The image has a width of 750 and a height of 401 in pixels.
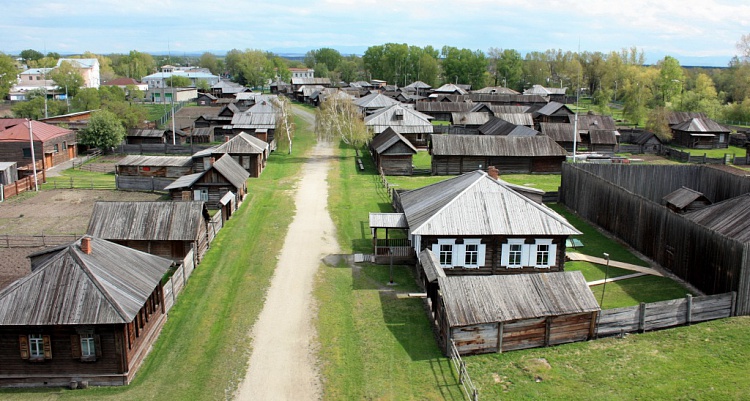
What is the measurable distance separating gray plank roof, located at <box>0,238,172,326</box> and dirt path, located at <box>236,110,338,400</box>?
4.46 meters

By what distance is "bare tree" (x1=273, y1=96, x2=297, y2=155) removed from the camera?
230 ft

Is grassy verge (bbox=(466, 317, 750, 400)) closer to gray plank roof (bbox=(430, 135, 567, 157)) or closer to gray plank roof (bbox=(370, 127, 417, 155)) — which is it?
gray plank roof (bbox=(370, 127, 417, 155))

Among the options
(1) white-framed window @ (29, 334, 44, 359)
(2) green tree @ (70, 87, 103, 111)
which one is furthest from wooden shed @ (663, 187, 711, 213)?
(2) green tree @ (70, 87, 103, 111)

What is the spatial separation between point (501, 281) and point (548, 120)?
74.6 m

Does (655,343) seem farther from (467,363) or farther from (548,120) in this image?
(548,120)

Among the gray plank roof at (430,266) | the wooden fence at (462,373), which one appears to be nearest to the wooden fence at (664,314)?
the wooden fence at (462,373)

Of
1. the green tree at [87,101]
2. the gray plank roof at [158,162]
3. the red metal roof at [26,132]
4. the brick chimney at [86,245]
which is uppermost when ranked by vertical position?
the green tree at [87,101]

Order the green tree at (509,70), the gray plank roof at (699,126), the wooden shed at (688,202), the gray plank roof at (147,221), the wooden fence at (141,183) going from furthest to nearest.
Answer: the green tree at (509,70) < the gray plank roof at (699,126) < the wooden fence at (141,183) < the wooden shed at (688,202) < the gray plank roof at (147,221)

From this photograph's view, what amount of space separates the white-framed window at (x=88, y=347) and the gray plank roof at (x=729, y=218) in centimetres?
2651

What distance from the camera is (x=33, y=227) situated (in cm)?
3919

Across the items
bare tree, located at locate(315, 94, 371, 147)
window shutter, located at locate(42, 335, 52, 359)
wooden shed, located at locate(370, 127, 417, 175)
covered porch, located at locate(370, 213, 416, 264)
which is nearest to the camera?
window shutter, located at locate(42, 335, 52, 359)

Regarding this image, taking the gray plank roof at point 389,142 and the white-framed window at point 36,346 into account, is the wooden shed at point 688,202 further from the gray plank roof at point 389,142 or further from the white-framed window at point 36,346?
the white-framed window at point 36,346

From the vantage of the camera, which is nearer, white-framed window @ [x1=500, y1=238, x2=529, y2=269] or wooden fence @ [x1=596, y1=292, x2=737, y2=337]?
wooden fence @ [x1=596, y1=292, x2=737, y2=337]

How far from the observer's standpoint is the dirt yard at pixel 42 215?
3281cm
